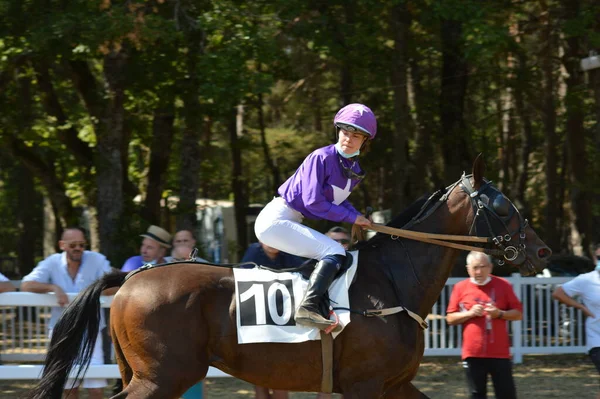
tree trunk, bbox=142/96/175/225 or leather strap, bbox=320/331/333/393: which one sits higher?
tree trunk, bbox=142/96/175/225

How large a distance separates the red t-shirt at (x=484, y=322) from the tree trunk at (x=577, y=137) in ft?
23.9

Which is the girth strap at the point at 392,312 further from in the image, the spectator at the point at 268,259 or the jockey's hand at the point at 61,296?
the jockey's hand at the point at 61,296

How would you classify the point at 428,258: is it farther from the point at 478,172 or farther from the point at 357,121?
the point at 357,121

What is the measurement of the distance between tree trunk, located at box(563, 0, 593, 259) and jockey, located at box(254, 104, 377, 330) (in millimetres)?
8672

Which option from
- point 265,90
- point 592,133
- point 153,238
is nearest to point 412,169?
point 592,133

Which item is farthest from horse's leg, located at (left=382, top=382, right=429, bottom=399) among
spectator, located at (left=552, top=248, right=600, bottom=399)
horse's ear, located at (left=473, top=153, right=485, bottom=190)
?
spectator, located at (left=552, top=248, right=600, bottom=399)

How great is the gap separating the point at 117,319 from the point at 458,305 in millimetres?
2955

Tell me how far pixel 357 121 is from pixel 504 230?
3.94ft

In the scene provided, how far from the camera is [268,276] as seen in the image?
522 centimetres

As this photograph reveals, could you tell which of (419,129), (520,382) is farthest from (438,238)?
(419,129)

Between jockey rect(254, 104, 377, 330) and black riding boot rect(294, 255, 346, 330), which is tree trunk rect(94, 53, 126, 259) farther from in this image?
black riding boot rect(294, 255, 346, 330)

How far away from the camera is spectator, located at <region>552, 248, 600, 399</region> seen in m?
6.78

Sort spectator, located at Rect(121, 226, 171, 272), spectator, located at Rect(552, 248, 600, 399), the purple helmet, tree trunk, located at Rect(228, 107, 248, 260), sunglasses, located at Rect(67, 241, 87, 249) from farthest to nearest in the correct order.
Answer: tree trunk, located at Rect(228, 107, 248, 260), spectator, located at Rect(121, 226, 171, 272), sunglasses, located at Rect(67, 241, 87, 249), spectator, located at Rect(552, 248, 600, 399), the purple helmet

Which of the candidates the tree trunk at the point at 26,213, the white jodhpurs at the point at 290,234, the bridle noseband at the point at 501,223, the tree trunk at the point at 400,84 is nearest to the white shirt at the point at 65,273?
the white jodhpurs at the point at 290,234
